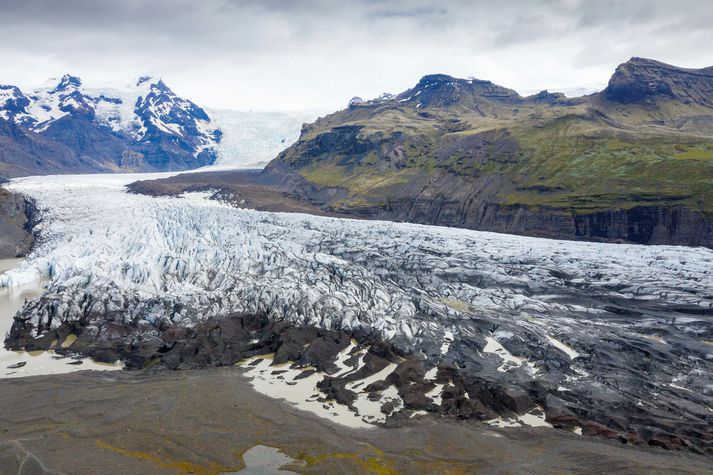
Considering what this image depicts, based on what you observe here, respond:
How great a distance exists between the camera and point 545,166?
84500mm

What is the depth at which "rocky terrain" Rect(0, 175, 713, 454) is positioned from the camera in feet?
69.1

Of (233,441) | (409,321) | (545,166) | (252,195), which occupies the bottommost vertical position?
(233,441)

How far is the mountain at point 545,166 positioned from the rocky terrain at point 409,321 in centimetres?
2118

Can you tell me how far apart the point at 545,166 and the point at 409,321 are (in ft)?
213

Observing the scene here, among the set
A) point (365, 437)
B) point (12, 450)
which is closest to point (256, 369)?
point (365, 437)

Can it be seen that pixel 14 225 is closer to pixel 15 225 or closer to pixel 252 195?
pixel 15 225

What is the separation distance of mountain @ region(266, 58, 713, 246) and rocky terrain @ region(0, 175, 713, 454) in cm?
2118

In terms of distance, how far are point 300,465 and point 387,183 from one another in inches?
3571

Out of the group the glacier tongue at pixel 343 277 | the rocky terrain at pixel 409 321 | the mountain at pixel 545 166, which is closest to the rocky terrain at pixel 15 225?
the glacier tongue at pixel 343 277

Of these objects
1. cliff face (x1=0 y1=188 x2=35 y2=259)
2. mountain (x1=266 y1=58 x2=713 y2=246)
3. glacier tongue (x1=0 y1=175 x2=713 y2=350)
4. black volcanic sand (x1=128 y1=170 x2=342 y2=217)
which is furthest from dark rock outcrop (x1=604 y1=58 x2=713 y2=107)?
cliff face (x1=0 y1=188 x2=35 y2=259)

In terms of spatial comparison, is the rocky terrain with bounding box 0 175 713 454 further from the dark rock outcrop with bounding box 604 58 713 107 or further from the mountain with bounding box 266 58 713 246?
the dark rock outcrop with bounding box 604 58 713 107

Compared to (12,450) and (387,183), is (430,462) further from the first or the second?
(387,183)

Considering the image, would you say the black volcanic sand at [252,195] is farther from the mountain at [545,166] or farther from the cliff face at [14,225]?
the cliff face at [14,225]

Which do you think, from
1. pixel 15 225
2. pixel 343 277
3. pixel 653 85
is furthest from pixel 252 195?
pixel 653 85
